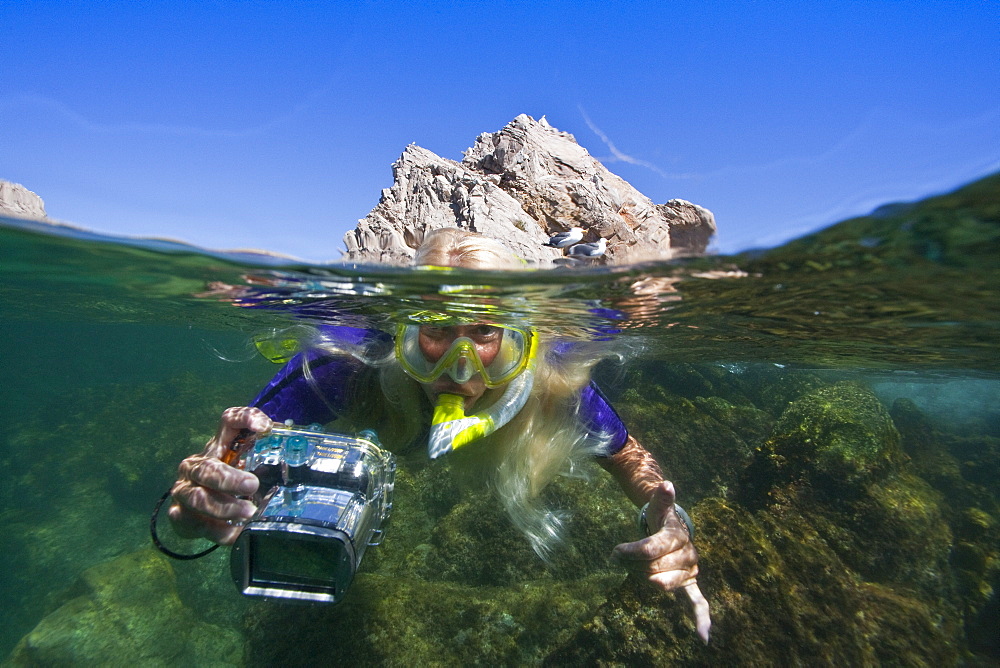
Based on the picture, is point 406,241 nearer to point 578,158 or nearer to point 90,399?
point 578,158

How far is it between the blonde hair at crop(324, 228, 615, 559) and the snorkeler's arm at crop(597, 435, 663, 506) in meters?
0.21

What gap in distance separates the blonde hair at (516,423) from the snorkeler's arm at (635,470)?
0.21 meters

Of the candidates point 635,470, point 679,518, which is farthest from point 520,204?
point 679,518

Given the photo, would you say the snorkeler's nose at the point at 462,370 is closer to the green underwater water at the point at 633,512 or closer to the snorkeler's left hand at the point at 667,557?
the green underwater water at the point at 633,512

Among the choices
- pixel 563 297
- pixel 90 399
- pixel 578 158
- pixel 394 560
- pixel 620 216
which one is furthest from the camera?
pixel 90 399

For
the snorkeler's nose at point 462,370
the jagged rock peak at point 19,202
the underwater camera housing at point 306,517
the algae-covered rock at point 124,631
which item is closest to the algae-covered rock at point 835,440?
the snorkeler's nose at point 462,370

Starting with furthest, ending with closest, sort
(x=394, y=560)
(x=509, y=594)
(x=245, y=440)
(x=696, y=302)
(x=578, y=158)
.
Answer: (x=578, y=158) < (x=394, y=560) < (x=509, y=594) < (x=696, y=302) < (x=245, y=440)

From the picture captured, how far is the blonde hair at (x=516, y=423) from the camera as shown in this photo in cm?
464

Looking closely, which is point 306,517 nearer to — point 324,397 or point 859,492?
point 324,397

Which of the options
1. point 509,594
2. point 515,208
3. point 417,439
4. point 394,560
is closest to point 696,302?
point 515,208

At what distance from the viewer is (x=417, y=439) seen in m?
4.82

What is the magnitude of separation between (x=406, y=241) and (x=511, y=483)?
182 inches

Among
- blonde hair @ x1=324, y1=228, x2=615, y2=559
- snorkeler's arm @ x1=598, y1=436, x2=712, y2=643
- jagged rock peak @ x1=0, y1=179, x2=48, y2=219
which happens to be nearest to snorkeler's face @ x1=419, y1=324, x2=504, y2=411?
blonde hair @ x1=324, y1=228, x2=615, y2=559

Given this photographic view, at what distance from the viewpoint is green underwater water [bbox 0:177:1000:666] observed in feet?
17.1
